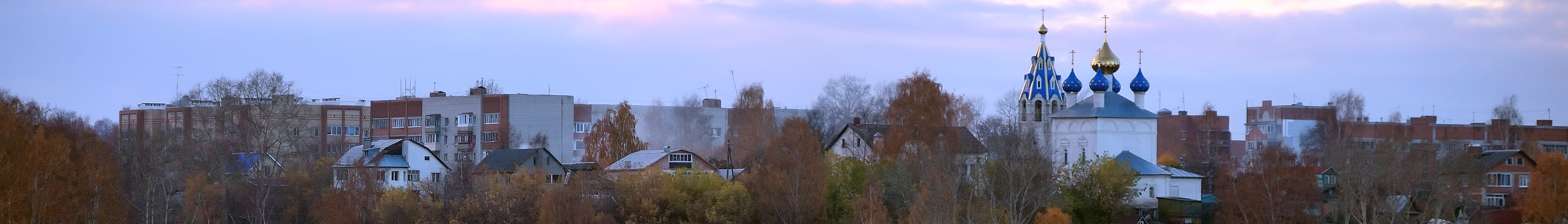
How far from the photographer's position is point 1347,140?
178 feet

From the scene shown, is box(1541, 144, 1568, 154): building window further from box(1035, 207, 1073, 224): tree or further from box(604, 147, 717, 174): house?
box(1035, 207, 1073, 224): tree

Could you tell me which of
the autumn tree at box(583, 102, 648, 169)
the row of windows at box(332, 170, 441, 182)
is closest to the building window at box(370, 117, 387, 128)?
the autumn tree at box(583, 102, 648, 169)

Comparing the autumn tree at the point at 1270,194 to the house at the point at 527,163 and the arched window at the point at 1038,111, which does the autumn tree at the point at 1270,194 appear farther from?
the house at the point at 527,163

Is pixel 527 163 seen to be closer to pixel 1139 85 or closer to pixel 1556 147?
pixel 1139 85

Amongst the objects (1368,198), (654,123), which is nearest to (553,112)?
(654,123)

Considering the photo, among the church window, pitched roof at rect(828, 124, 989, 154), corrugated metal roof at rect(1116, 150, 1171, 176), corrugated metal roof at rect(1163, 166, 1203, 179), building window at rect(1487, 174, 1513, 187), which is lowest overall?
building window at rect(1487, 174, 1513, 187)

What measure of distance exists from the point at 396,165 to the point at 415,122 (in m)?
21.2

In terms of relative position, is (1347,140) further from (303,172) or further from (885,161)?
(303,172)

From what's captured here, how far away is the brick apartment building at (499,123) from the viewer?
68375mm

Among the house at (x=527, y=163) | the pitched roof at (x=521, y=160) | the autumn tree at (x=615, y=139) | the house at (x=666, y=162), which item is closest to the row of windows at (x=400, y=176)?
the house at (x=527, y=163)

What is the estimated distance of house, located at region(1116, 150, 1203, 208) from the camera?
45312 mm

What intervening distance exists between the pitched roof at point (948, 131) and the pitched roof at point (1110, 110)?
2631mm

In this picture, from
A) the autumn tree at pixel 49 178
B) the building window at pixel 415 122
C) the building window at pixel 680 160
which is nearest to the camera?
the autumn tree at pixel 49 178

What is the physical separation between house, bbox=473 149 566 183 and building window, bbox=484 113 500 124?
1531 centimetres
